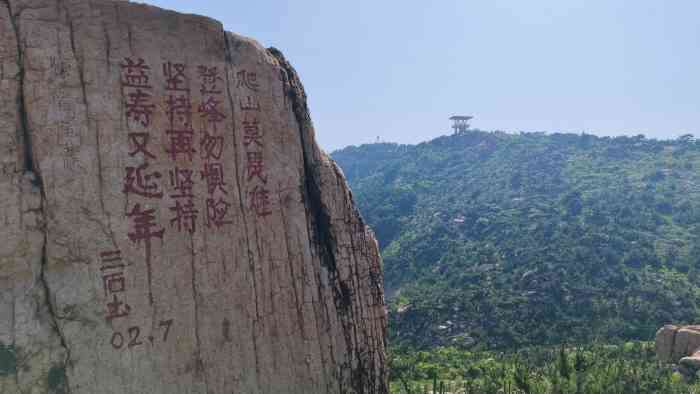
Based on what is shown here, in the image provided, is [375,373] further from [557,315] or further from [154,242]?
[557,315]

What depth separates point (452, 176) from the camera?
7125cm

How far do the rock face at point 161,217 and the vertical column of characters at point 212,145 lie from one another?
0.06ft

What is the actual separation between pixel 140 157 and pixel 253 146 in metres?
1.31

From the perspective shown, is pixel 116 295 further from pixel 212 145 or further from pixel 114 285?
pixel 212 145

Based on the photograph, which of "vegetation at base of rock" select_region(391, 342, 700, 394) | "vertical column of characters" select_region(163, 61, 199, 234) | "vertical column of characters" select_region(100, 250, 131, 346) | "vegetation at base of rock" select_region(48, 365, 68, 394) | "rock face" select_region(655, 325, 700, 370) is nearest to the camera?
"vegetation at base of rock" select_region(48, 365, 68, 394)

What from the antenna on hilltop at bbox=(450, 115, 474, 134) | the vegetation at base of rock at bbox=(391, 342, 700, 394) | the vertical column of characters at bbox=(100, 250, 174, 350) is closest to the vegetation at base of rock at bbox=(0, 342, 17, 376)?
the vertical column of characters at bbox=(100, 250, 174, 350)

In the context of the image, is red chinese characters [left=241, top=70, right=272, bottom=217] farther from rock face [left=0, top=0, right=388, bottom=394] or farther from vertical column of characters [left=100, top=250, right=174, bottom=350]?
vertical column of characters [left=100, top=250, right=174, bottom=350]

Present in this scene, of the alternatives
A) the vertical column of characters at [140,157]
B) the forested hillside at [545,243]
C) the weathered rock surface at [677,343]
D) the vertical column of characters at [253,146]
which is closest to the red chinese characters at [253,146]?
the vertical column of characters at [253,146]

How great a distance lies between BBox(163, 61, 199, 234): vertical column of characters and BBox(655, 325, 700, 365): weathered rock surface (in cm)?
1657

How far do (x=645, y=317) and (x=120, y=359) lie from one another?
28.6 meters

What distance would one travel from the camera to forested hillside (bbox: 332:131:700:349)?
91.3ft

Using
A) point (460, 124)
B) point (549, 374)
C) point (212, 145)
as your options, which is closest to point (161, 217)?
point (212, 145)

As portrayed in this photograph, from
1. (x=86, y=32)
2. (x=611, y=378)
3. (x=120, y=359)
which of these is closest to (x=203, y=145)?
(x=86, y=32)

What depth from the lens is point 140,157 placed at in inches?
201
